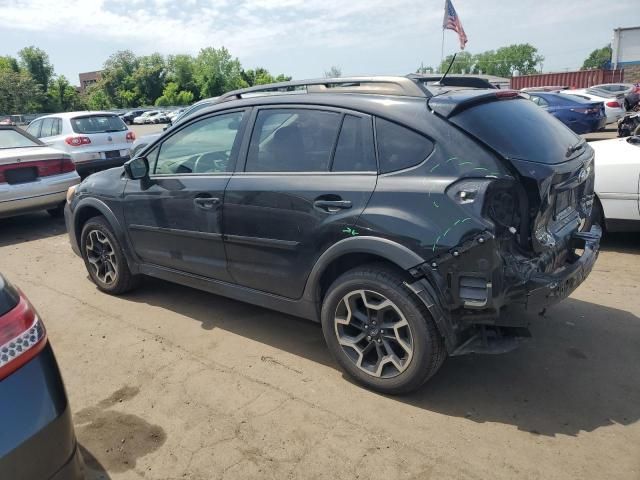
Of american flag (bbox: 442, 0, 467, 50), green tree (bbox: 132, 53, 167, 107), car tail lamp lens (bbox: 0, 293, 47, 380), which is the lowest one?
car tail lamp lens (bbox: 0, 293, 47, 380)

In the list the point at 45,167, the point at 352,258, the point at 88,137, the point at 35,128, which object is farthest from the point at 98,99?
the point at 352,258

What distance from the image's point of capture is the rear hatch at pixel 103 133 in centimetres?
1051

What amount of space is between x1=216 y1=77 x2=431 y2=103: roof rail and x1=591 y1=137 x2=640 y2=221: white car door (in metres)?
3.20

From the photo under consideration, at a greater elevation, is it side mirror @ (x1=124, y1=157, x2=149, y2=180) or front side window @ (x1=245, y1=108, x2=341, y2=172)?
front side window @ (x1=245, y1=108, x2=341, y2=172)

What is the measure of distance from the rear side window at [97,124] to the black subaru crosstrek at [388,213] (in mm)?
7629

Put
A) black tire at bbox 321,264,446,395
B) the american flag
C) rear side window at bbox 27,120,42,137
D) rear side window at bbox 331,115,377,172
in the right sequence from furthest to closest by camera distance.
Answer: the american flag < rear side window at bbox 27,120,42,137 < rear side window at bbox 331,115,377,172 < black tire at bbox 321,264,446,395

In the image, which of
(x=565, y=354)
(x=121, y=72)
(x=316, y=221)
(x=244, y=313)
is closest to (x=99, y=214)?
(x=244, y=313)

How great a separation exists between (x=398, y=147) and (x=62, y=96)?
71851 mm

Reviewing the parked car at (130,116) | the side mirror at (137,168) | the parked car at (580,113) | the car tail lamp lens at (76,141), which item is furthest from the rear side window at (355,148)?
the parked car at (130,116)

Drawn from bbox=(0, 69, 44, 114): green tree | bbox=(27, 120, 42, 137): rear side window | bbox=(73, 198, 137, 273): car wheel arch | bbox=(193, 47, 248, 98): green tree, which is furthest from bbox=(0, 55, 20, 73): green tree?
bbox=(73, 198, 137, 273): car wheel arch

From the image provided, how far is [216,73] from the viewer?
70.6m

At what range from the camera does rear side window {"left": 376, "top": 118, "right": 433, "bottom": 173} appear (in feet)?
9.52

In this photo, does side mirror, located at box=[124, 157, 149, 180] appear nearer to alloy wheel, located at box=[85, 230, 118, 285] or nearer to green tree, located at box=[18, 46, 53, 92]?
alloy wheel, located at box=[85, 230, 118, 285]

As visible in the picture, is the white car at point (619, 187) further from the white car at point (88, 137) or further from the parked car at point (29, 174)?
the white car at point (88, 137)
